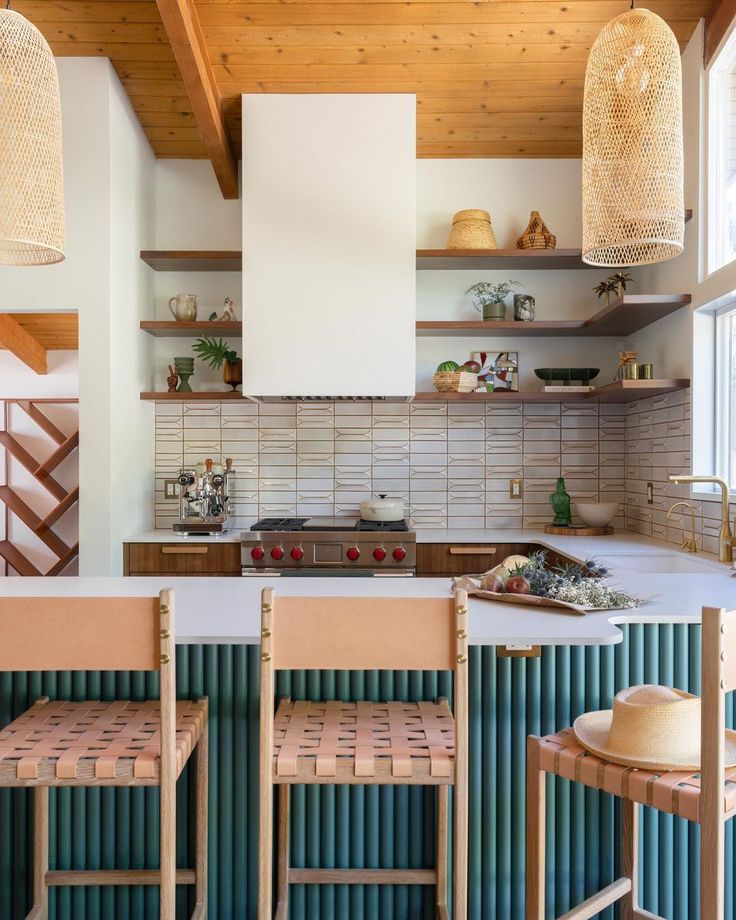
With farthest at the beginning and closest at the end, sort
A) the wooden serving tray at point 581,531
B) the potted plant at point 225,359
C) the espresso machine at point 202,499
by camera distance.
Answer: the potted plant at point 225,359 < the espresso machine at point 202,499 < the wooden serving tray at point 581,531

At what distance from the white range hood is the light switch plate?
91 cm

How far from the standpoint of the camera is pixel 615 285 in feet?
13.2

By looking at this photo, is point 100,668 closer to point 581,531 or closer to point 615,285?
point 581,531

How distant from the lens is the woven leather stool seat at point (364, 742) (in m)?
1.46

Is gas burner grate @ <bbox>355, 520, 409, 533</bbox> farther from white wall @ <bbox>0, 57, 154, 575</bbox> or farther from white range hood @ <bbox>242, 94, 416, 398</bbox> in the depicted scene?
white wall @ <bbox>0, 57, 154, 575</bbox>

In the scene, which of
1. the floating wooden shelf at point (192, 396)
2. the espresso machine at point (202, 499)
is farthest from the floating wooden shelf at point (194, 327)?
the espresso machine at point (202, 499)

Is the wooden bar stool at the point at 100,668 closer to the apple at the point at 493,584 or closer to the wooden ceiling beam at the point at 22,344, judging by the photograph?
the apple at the point at 493,584

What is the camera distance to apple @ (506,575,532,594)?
6.32 feet

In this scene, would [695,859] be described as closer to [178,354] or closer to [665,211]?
[665,211]

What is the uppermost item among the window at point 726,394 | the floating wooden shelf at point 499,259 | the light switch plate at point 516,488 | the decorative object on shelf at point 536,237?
the decorative object on shelf at point 536,237

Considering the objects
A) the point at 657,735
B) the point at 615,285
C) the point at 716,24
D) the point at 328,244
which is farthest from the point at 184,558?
the point at 716,24

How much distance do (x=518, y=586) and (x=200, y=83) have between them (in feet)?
8.69

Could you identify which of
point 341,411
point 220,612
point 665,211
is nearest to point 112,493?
point 341,411

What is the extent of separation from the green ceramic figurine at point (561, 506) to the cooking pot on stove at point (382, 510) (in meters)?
0.82
